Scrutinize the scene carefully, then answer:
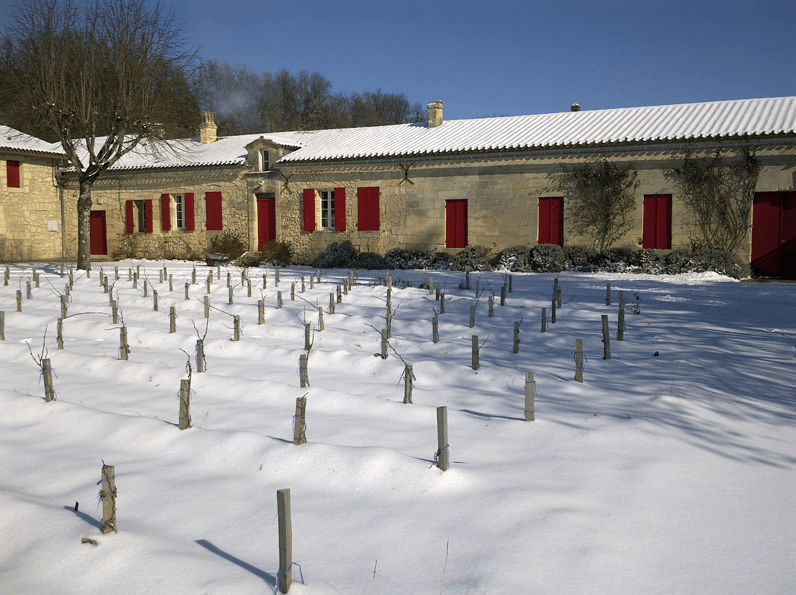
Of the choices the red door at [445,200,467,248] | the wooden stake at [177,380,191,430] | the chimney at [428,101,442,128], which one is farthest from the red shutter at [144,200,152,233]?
the wooden stake at [177,380,191,430]

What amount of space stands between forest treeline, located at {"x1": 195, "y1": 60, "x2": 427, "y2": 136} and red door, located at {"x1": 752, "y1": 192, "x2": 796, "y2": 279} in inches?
1219

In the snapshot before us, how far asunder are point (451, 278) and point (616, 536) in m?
11.9

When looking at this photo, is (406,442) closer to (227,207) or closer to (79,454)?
(79,454)

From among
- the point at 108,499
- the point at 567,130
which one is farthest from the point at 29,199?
the point at 108,499

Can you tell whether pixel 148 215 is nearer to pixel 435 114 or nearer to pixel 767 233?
pixel 435 114

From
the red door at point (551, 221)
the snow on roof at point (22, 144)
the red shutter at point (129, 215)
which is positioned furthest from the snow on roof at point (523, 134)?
the snow on roof at point (22, 144)

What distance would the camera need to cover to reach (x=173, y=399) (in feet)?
19.4

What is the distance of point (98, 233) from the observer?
23.5 m

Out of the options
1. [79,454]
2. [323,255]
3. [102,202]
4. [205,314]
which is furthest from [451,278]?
[102,202]

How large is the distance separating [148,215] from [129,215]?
757 millimetres

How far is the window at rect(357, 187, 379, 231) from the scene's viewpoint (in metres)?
19.3

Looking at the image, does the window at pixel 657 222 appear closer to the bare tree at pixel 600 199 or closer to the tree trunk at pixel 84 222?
the bare tree at pixel 600 199

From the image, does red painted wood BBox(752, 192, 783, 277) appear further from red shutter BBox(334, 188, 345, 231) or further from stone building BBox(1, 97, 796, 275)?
red shutter BBox(334, 188, 345, 231)

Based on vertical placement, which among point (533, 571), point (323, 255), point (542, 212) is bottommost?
point (533, 571)
